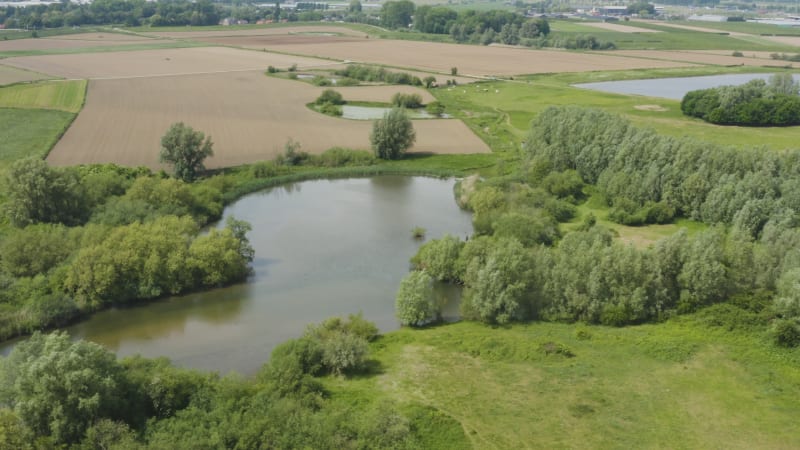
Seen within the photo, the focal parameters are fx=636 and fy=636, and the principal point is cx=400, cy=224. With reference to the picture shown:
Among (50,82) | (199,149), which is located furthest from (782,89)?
(50,82)

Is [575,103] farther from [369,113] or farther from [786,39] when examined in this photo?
[786,39]

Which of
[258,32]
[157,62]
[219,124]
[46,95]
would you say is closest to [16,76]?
[46,95]

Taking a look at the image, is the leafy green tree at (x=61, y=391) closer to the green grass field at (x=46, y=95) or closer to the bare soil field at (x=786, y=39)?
the green grass field at (x=46, y=95)

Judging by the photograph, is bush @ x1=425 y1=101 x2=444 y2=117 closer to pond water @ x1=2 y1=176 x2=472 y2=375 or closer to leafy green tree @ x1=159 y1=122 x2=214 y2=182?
pond water @ x1=2 y1=176 x2=472 y2=375

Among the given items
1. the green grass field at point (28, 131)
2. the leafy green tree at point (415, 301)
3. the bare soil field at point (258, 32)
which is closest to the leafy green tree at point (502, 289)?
the leafy green tree at point (415, 301)

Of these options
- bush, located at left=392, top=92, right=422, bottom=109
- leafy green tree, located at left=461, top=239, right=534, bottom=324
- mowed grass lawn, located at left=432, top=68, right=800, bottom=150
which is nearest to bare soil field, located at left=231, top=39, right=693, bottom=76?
mowed grass lawn, located at left=432, top=68, right=800, bottom=150

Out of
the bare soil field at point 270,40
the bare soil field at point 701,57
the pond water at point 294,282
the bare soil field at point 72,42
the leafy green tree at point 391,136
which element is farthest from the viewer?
the bare soil field at point 270,40
